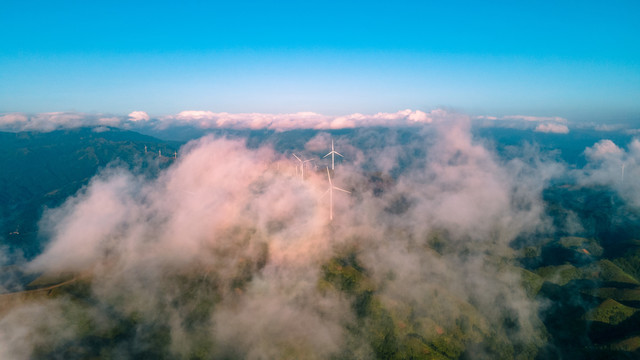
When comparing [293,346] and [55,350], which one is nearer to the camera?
[55,350]

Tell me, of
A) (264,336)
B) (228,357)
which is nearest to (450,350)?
(264,336)

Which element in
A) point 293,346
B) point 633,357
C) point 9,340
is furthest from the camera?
point 293,346

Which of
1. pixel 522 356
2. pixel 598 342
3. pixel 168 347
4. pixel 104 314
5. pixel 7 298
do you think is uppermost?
pixel 7 298

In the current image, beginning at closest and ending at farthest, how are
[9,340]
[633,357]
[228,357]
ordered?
[9,340] < [633,357] < [228,357]

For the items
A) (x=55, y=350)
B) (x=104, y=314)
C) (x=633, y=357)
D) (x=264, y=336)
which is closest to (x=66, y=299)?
(x=104, y=314)

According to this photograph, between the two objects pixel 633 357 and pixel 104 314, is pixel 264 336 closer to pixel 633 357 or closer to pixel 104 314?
pixel 104 314

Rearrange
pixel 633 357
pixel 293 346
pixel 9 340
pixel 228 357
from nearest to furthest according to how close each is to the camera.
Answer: pixel 9 340 < pixel 633 357 < pixel 228 357 < pixel 293 346

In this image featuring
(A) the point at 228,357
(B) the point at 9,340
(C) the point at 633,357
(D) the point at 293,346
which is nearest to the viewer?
(B) the point at 9,340

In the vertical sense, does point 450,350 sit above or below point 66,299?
below

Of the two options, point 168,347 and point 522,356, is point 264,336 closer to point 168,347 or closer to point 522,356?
point 168,347
